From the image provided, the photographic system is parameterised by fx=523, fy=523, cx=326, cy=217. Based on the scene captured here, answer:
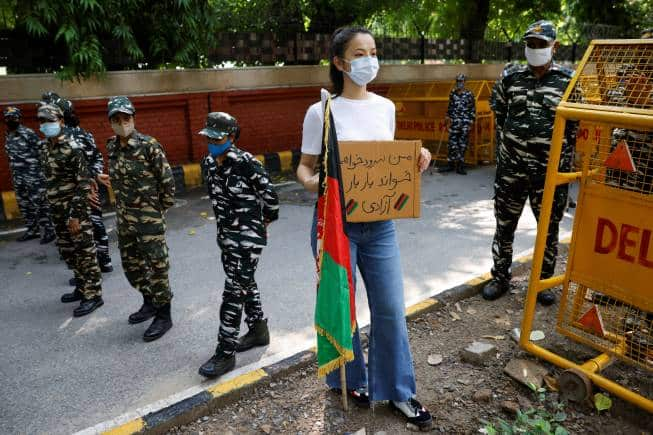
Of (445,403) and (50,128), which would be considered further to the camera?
(50,128)

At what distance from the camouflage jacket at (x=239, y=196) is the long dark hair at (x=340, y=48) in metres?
0.92

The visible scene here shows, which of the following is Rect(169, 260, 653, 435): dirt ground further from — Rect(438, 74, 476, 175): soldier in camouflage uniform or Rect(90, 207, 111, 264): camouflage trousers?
Rect(438, 74, 476, 175): soldier in camouflage uniform

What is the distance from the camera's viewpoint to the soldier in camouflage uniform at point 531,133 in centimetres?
396

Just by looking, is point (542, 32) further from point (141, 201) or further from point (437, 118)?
point (437, 118)

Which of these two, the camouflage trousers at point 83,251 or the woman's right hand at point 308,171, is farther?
the camouflage trousers at point 83,251

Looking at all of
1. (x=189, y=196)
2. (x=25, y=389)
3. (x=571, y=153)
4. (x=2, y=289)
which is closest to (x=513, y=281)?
(x=571, y=153)

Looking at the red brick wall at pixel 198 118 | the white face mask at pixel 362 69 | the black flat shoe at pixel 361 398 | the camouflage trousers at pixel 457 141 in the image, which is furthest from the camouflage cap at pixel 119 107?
the camouflage trousers at pixel 457 141

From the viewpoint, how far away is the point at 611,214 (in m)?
3.08

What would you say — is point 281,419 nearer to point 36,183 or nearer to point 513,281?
point 513,281

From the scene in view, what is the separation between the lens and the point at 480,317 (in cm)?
425

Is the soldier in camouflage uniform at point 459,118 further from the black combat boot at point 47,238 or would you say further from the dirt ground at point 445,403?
the black combat boot at point 47,238

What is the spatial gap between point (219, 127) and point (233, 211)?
538mm

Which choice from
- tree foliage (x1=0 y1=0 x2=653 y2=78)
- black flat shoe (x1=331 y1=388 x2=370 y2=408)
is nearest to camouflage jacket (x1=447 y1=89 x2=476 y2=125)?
tree foliage (x1=0 y1=0 x2=653 y2=78)

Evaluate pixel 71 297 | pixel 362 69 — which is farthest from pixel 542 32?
pixel 71 297
